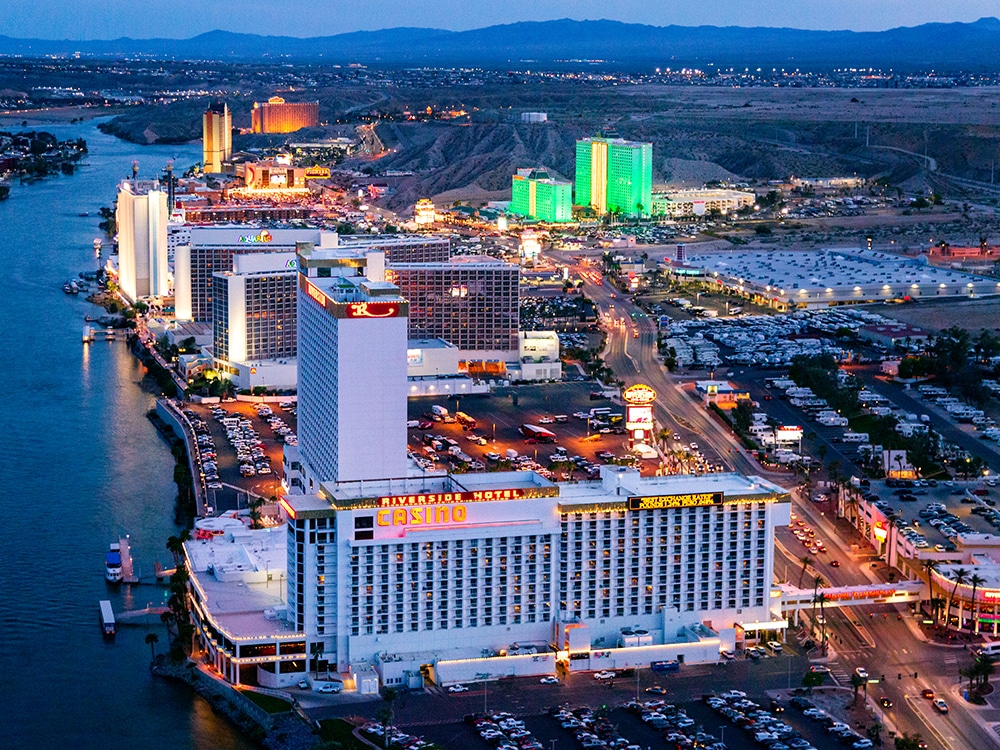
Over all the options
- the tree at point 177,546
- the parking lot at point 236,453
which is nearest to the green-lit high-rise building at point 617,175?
the parking lot at point 236,453

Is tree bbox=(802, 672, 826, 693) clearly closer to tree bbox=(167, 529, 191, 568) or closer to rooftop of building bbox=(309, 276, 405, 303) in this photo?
rooftop of building bbox=(309, 276, 405, 303)

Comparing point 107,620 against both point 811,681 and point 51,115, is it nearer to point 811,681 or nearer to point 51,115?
point 811,681

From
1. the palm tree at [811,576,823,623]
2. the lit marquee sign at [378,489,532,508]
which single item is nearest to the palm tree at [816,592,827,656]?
the palm tree at [811,576,823,623]

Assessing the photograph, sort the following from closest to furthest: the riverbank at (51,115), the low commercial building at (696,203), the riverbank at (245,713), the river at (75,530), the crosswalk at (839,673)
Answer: the riverbank at (245,713) → the river at (75,530) → the crosswalk at (839,673) → the low commercial building at (696,203) → the riverbank at (51,115)

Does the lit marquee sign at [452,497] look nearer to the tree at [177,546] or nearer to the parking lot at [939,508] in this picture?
the tree at [177,546]

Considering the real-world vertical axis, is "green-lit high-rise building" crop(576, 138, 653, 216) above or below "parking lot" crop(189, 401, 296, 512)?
above

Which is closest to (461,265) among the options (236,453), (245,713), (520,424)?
(520,424)
